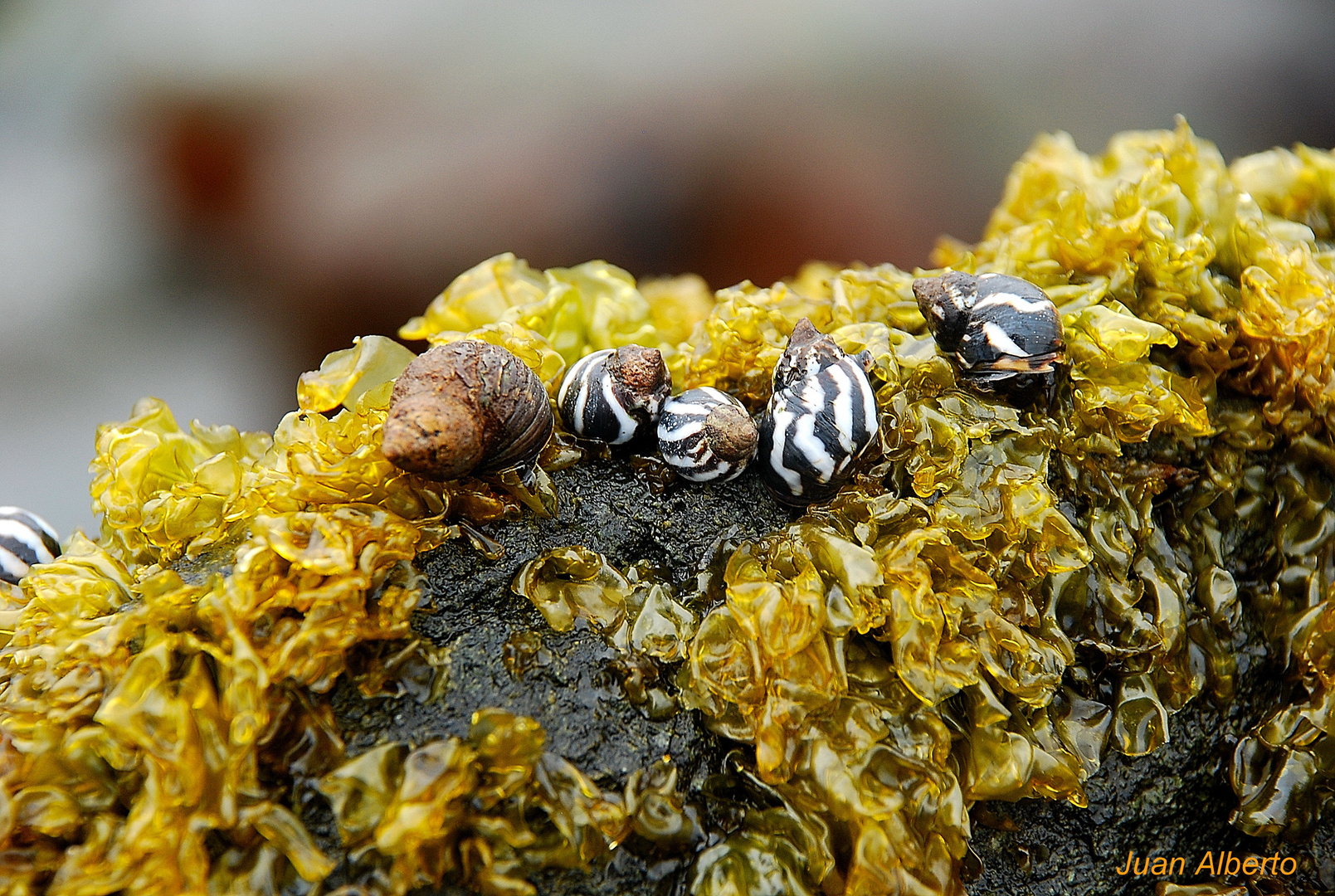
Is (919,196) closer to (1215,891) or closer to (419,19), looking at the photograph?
(419,19)

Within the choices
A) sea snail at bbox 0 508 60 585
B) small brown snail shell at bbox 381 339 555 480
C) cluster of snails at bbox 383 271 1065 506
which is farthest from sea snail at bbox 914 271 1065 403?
sea snail at bbox 0 508 60 585

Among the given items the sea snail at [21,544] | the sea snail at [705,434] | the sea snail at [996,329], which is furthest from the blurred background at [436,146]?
the sea snail at [705,434]

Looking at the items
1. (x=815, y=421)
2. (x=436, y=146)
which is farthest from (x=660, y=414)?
(x=436, y=146)

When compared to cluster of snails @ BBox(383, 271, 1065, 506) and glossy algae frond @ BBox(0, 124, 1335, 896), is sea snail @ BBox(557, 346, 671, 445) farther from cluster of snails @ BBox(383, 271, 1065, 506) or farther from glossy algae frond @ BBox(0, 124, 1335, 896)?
glossy algae frond @ BBox(0, 124, 1335, 896)

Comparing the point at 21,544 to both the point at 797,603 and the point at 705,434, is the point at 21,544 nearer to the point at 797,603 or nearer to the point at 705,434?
the point at 705,434

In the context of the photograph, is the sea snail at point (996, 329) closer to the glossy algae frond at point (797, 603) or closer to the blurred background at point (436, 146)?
the glossy algae frond at point (797, 603)
